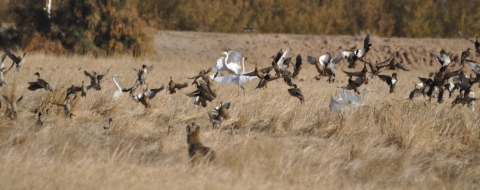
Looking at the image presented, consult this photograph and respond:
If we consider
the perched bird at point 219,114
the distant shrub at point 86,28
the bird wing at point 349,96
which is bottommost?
the perched bird at point 219,114

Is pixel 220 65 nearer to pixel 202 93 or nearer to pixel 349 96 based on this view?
pixel 202 93

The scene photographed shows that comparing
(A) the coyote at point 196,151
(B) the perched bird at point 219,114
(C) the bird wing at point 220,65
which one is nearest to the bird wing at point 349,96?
(B) the perched bird at point 219,114

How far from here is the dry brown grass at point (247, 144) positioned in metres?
4.92

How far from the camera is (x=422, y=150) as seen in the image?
784cm

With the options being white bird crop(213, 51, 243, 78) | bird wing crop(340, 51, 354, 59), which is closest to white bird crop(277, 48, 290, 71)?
white bird crop(213, 51, 243, 78)

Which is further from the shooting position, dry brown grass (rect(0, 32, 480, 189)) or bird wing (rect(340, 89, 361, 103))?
bird wing (rect(340, 89, 361, 103))

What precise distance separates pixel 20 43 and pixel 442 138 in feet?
54.1

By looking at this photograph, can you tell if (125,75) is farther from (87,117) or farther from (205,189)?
(205,189)

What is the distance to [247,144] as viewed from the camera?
693 centimetres

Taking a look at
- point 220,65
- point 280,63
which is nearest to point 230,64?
point 220,65

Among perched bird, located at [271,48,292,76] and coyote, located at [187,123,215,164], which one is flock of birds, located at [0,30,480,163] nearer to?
perched bird, located at [271,48,292,76]

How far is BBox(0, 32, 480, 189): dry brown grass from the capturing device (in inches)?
194

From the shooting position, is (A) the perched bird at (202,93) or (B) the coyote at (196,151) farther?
(A) the perched bird at (202,93)

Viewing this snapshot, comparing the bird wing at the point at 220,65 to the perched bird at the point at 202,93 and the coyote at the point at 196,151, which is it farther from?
the coyote at the point at 196,151
